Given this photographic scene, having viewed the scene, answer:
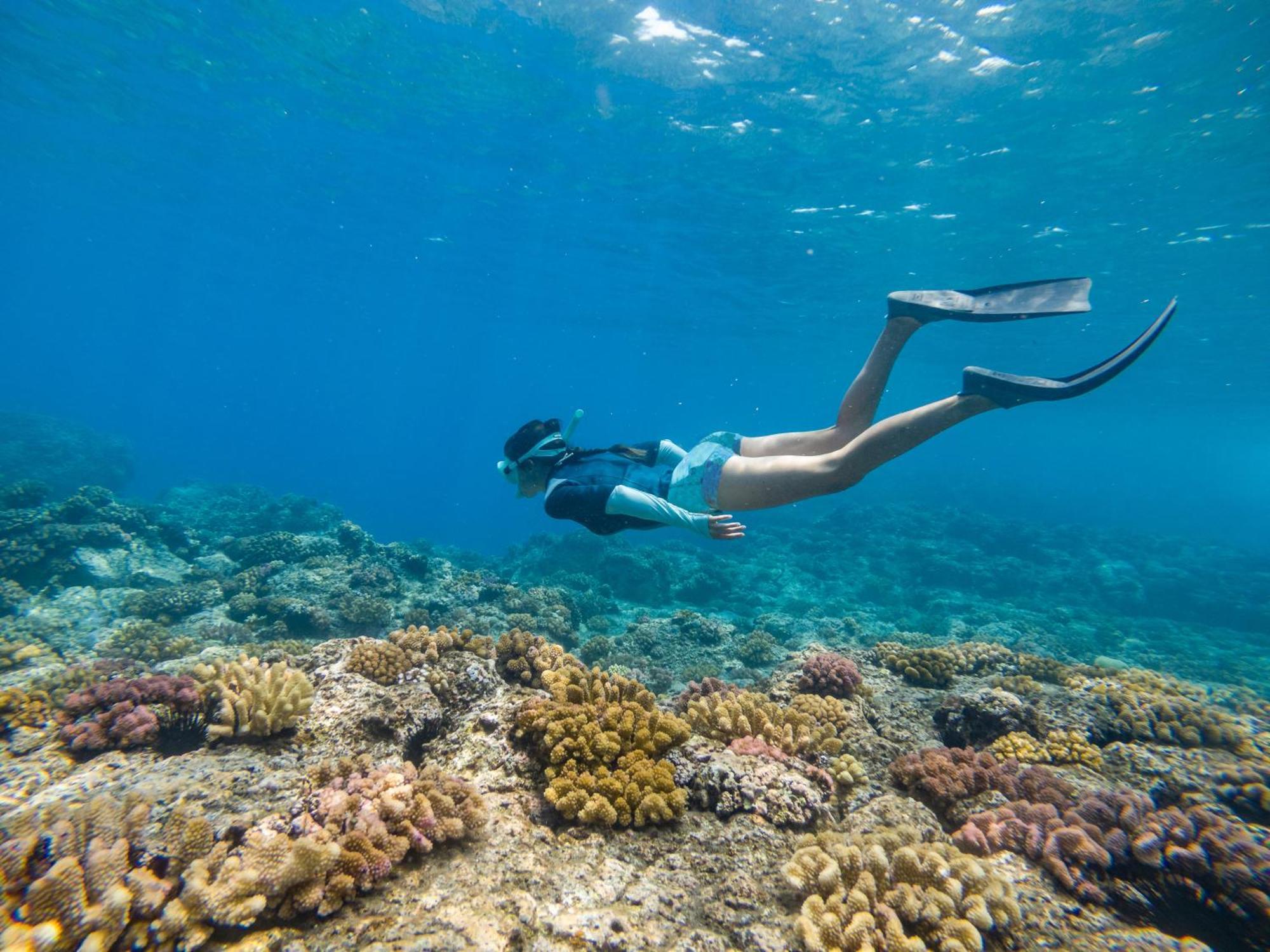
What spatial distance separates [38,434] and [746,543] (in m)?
38.5

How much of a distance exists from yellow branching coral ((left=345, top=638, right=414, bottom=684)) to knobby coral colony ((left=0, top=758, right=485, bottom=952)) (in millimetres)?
1862

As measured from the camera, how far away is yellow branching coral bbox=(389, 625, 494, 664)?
5492 mm

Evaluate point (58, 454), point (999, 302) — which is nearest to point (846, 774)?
point (999, 302)

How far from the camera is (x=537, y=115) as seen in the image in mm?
19172

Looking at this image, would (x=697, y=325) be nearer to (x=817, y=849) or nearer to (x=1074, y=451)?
(x=817, y=849)

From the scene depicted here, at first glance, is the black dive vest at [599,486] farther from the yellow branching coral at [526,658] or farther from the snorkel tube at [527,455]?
the yellow branching coral at [526,658]

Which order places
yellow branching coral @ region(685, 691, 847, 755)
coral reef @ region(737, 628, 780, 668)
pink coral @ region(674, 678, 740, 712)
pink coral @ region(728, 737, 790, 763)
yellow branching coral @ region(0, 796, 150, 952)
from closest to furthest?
yellow branching coral @ region(0, 796, 150, 952), pink coral @ region(728, 737, 790, 763), yellow branching coral @ region(685, 691, 847, 755), pink coral @ region(674, 678, 740, 712), coral reef @ region(737, 628, 780, 668)

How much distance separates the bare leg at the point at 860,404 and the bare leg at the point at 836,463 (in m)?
0.56

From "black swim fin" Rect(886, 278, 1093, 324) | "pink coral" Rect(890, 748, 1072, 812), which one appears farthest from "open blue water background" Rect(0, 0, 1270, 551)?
"pink coral" Rect(890, 748, 1072, 812)

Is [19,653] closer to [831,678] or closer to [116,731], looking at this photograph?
[116,731]

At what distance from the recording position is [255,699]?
4.33m

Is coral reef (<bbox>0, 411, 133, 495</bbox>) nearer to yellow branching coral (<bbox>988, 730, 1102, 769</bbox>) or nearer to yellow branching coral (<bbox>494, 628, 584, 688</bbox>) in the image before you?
yellow branching coral (<bbox>494, 628, 584, 688</bbox>)

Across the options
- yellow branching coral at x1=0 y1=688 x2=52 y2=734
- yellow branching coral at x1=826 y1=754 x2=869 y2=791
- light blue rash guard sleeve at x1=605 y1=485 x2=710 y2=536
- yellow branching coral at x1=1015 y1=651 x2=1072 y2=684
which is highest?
light blue rash guard sleeve at x1=605 y1=485 x2=710 y2=536

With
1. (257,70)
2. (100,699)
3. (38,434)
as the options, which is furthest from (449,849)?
(38,434)
